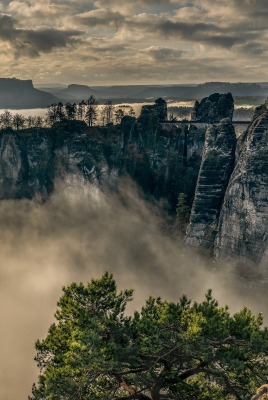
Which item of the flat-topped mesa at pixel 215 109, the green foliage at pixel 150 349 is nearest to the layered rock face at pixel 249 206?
the flat-topped mesa at pixel 215 109

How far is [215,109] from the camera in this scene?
162m

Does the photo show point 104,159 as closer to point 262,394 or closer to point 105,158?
point 105,158

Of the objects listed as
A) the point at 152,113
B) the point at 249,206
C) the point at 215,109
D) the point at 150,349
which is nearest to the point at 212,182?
the point at 249,206

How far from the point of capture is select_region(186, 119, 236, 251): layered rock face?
117875 millimetres

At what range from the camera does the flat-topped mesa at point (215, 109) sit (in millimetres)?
158000

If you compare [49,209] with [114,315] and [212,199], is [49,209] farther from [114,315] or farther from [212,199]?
[114,315]

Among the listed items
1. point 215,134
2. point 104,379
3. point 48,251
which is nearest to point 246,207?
point 215,134

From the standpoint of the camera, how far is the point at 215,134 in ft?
390

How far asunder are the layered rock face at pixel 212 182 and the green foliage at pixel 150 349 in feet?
274

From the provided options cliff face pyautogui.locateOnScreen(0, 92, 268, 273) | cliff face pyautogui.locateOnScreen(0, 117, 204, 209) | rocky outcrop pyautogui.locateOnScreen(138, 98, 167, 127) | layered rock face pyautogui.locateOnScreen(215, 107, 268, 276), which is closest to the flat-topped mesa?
cliff face pyautogui.locateOnScreen(0, 92, 268, 273)

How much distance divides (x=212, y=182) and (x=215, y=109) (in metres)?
52.4

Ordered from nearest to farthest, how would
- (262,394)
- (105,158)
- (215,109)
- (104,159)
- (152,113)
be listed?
1. (262,394)
2. (104,159)
3. (105,158)
4. (215,109)
5. (152,113)

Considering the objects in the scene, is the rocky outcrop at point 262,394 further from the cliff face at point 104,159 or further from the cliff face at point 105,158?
the cliff face at point 104,159

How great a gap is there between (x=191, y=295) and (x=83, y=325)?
262 feet
